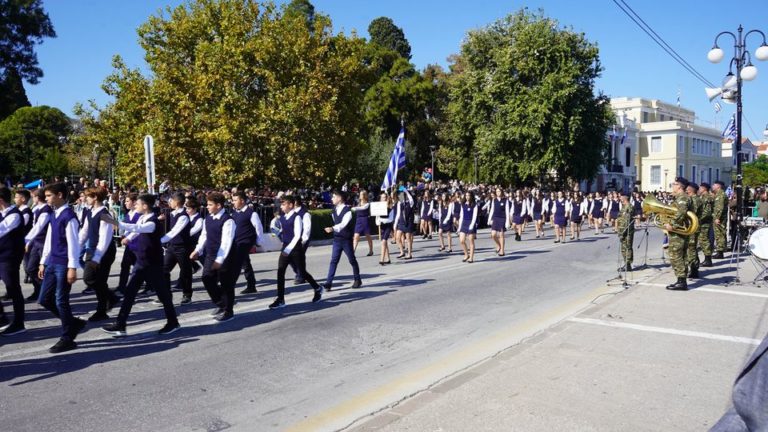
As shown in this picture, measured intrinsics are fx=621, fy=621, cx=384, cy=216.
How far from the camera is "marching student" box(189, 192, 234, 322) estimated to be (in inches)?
335

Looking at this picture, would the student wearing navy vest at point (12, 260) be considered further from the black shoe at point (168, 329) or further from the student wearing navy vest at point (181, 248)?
the student wearing navy vest at point (181, 248)

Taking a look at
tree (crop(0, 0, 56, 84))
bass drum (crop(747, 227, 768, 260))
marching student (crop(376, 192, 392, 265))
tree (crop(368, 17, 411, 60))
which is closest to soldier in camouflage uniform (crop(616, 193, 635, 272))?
bass drum (crop(747, 227, 768, 260))

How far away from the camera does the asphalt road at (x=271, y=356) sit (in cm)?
509

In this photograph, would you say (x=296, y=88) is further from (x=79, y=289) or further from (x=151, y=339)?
(x=151, y=339)

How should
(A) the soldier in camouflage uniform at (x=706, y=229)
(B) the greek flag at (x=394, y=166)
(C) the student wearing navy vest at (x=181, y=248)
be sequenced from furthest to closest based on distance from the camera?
(B) the greek flag at (x=394, y=166)
(A) the soldier in camouflage uniform at (x=706, y=229)
(C) the student wearing navy vest at (x=181, y=248)

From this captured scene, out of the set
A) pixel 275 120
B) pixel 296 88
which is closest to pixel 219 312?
pixel 275 120

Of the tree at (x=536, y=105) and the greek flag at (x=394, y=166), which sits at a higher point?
the tree at (x=536, y=105)

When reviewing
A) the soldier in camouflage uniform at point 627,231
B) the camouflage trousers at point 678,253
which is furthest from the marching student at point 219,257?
the soldier in camouflage uniform at point 627,231

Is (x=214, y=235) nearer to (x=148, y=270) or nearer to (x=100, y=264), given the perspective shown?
(x=148, y=270)

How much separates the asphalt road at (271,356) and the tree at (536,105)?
1131 inches

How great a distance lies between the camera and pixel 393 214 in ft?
57.4

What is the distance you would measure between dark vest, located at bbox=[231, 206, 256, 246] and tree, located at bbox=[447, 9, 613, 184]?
31.6 metres

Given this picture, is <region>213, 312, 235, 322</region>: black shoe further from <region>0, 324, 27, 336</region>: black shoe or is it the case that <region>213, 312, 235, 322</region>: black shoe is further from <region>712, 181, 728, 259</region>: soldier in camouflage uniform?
<region>712, 181, 728, 259</region>: soldier in camouflage uniform

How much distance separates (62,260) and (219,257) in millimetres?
1965
